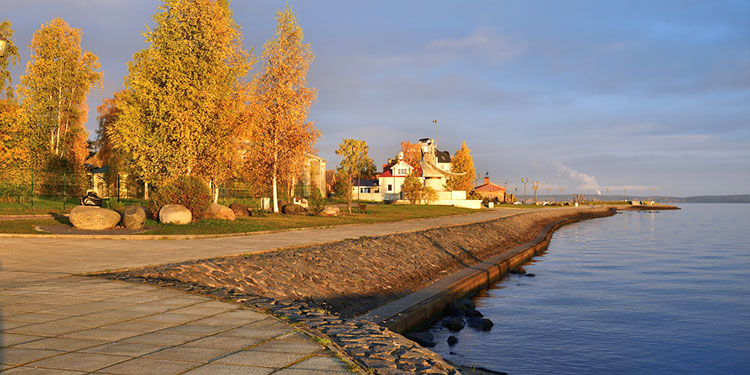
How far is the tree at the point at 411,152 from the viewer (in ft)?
398

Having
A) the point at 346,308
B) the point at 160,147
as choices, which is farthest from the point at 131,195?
the point at 346,308

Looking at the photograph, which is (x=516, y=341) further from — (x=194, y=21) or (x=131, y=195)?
(x=131, y=195)

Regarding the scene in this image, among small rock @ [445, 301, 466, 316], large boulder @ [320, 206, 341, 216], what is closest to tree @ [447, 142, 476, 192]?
large boulder @ [320, 206, 341, 216]

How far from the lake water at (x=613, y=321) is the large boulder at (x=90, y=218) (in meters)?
16.3

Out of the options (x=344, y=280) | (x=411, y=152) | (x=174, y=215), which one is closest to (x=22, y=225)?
(x=174, y=215)

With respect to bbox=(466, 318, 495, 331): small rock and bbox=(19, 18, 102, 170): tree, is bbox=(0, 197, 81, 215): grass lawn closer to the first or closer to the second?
bbox=(19, 18, 102, 170): tree

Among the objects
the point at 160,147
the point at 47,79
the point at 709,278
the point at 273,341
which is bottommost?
the point at 709,278

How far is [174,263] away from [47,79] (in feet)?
155

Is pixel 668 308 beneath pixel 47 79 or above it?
beneath

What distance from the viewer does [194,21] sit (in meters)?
34.6

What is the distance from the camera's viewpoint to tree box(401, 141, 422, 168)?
121256 millimetres

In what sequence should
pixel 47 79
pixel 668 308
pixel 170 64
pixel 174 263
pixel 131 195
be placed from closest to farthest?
pixel 174 263
pixel 668 308
pixel 170 64
pixel 47 79
pixel 131 195

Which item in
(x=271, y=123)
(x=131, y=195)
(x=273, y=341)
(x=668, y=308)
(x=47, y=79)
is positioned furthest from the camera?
(x=131, y=195)

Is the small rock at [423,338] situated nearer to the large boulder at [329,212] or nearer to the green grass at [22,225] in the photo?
the green grass at [22,225]
